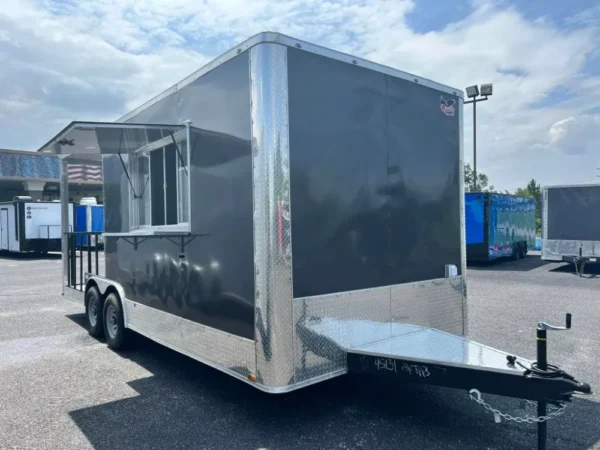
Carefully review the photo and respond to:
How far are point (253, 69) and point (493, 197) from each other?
13.9 meters

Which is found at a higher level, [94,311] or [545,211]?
[545,211]

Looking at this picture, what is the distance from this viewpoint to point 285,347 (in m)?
3.44

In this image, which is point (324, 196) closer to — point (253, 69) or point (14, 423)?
point (253, 69)

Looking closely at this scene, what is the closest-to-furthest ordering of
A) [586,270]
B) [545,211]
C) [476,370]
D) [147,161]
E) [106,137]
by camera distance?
[476,370], [106,137], [147,161], [545,211], [586,270]

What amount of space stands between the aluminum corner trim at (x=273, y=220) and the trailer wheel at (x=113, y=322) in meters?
2.94

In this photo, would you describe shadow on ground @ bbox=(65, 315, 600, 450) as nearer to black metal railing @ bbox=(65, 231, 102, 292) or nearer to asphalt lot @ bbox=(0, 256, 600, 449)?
asphalt lot @ bbox=(0, 256, 600, 449)

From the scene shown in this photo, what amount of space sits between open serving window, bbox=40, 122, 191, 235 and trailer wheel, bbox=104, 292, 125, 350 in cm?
91

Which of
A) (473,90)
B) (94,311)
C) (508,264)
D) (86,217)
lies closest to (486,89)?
(473,90)

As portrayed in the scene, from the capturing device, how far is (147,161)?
555 cm

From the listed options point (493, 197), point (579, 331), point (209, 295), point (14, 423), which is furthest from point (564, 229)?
point (14, 423)

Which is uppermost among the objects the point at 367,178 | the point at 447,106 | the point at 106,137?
the point at 447,106

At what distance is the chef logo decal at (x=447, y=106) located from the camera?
15.5 feet

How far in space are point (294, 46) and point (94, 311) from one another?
15.6ft

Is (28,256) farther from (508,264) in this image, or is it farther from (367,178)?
(367,178)
